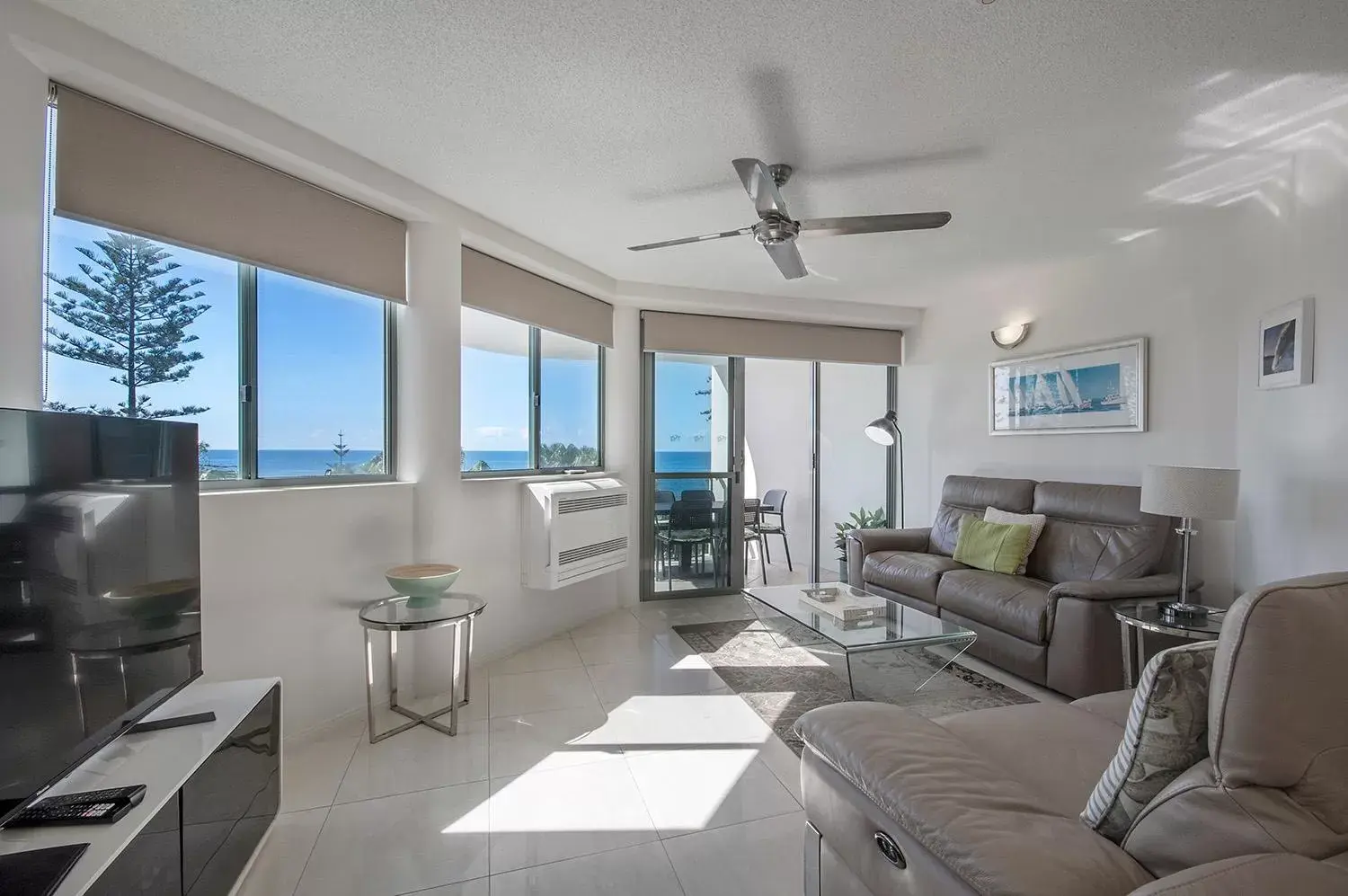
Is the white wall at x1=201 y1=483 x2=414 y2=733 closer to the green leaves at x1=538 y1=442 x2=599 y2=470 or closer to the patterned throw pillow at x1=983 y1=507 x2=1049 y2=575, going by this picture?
the green leaves at x1=538 y1=442 x2=599 y2=470

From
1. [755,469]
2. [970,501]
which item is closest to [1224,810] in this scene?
[970,501]

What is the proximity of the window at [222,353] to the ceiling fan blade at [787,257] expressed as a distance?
189 centimetres

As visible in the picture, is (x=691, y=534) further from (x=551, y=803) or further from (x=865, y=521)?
(x=551, y=803)

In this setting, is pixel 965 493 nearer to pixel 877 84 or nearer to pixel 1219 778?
pixel 877 84

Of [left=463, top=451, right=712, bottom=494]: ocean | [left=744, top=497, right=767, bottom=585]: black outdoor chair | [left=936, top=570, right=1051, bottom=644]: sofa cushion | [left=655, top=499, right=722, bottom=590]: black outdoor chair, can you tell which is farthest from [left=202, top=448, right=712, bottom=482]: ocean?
[left=936, top=570, right=1051, bottom=644]: sofa cushion

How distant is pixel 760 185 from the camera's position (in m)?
2.21

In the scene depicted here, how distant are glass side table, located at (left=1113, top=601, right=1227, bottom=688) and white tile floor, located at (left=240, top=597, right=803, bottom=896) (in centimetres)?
160

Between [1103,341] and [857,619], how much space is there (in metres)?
2.50

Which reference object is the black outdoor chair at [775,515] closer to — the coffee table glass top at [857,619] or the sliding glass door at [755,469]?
the sliding glass door at [755,469]

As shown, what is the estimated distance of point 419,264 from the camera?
2.96 meters

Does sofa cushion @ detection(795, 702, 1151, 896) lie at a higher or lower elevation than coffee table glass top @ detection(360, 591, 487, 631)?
higher

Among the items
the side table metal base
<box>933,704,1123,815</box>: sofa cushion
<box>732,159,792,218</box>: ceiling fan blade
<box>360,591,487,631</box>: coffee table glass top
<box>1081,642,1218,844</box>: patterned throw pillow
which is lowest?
the side table metal base

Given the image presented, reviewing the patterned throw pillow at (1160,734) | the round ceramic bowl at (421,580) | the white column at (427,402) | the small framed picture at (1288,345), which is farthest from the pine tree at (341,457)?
the small framed picture at (1288,345)

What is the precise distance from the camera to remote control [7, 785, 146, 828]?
1166 millimetres
